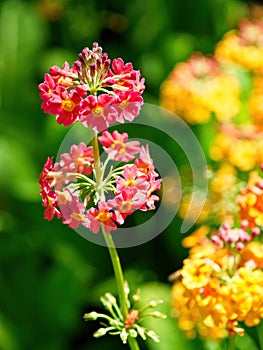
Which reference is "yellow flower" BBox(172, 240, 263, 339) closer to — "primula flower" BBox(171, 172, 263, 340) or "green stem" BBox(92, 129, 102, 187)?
"primula flower" BBox(171, 172, 263, 340)

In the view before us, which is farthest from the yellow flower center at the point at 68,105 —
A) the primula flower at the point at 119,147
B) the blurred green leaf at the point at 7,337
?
the blurred green leaf at the point at 7,337

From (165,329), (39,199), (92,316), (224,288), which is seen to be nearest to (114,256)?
(92,316)

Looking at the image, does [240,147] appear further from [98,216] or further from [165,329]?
[98,216]

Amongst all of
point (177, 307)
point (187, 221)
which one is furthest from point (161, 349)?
point (177, 307)

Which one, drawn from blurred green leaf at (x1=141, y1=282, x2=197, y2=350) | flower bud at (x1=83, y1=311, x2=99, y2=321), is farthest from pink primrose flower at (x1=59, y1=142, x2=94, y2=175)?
blurred green leaf at (x1=141, y1=282, x2=197, y2=350)

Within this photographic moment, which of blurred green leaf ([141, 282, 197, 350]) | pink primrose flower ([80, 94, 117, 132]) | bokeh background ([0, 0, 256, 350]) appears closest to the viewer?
pink primrose flower ([80, 94, 117, 132])

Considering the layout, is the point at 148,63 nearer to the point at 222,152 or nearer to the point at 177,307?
the point at 222,152
